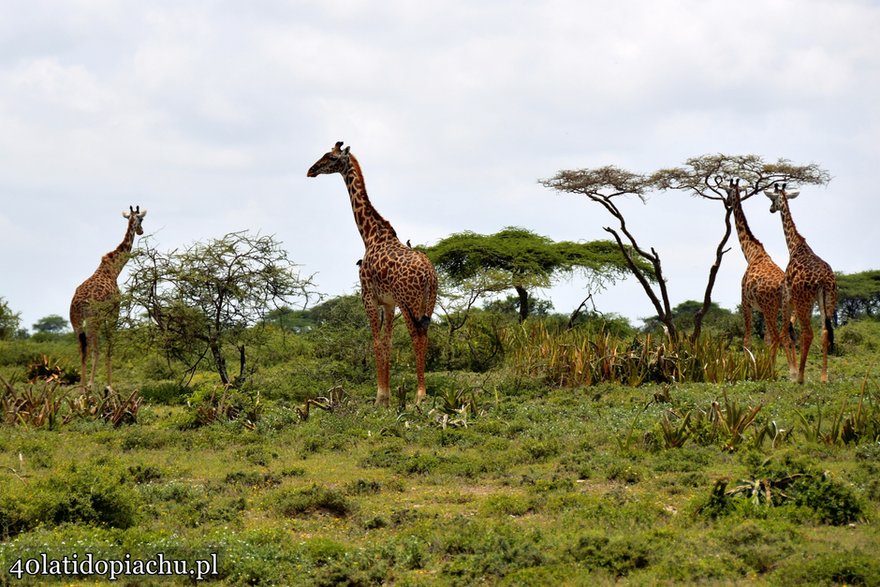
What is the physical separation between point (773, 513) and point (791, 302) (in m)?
8.18

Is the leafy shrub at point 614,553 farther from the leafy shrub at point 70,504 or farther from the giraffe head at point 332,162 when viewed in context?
the giraffe head at point 332,162

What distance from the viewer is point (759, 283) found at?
1730 centimetres

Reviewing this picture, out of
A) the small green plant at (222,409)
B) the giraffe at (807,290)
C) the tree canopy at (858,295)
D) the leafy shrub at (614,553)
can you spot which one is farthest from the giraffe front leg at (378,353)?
the tree canopy at (858,295)

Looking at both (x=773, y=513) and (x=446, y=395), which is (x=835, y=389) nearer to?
(x=446, y=395)

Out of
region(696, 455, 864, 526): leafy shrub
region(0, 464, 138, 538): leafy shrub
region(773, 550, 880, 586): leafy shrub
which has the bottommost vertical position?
region(773, 550, 880, 586): leafy shrub

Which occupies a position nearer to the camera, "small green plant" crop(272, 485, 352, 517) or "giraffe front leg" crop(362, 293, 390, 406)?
"small green plant" crop(272, 485, 352, 517)

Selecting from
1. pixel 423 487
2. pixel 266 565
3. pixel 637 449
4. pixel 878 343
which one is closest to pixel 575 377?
pixel 637 449

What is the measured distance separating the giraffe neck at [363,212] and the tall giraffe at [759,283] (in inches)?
255

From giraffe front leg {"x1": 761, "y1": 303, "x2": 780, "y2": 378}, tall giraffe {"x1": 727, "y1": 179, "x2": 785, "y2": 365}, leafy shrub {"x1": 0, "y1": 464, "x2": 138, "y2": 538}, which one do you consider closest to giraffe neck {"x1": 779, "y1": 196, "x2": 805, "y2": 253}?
tall giraffe {"x1": 727, "y1": 179, "x2": 785, "y2": 365}

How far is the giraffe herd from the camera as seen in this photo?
49.9ft

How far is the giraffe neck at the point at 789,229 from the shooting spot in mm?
15992

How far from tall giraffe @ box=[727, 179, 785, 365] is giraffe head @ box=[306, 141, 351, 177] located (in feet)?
24.3

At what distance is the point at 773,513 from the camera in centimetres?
819

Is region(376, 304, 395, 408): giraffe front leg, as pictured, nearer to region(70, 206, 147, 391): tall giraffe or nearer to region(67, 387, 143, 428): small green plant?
region(67, 387, 143, 428): small green plant
